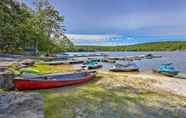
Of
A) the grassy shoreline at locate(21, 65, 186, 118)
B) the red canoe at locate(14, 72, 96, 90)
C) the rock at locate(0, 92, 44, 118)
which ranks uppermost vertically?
the rock at locate(0, 92, 44, 118)

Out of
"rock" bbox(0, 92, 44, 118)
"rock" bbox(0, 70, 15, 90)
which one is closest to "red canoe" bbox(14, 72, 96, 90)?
"rock" bbox(0, 70, 15, 90)

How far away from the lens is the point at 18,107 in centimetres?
858

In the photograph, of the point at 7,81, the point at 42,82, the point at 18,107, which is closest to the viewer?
the point at 18,107

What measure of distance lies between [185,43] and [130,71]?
158m

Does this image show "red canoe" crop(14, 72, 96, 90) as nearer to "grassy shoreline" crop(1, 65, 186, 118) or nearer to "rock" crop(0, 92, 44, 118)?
"grassy shoreline" crop(1, 65, 186, 118)

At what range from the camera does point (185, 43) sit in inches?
7037

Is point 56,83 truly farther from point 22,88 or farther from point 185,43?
point 185,43

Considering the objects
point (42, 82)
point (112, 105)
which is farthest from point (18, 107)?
point (42, 82)

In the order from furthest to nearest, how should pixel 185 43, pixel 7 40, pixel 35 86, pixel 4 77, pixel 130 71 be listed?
pixel 185 43 < pixel 130 71 < pixel 35 86 < pixel 4 77 < pixel 7 40

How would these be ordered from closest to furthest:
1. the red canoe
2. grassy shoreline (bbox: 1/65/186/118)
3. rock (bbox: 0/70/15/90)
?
grassy shoreline (bbox: 1/65/186/118)
rock (bbox: 0/70/15/90)
the red canoe

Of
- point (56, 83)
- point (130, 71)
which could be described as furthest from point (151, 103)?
point (130, 71)

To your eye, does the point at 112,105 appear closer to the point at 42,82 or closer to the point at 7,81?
the point at 42,82

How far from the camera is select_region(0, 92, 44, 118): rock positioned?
7.68 metres

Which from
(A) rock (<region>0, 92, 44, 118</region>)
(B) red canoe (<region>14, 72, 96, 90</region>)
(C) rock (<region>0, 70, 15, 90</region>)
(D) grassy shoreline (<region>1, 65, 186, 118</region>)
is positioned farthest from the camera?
(B) red canoe (<region>14, 72, 96, 90</region>)
